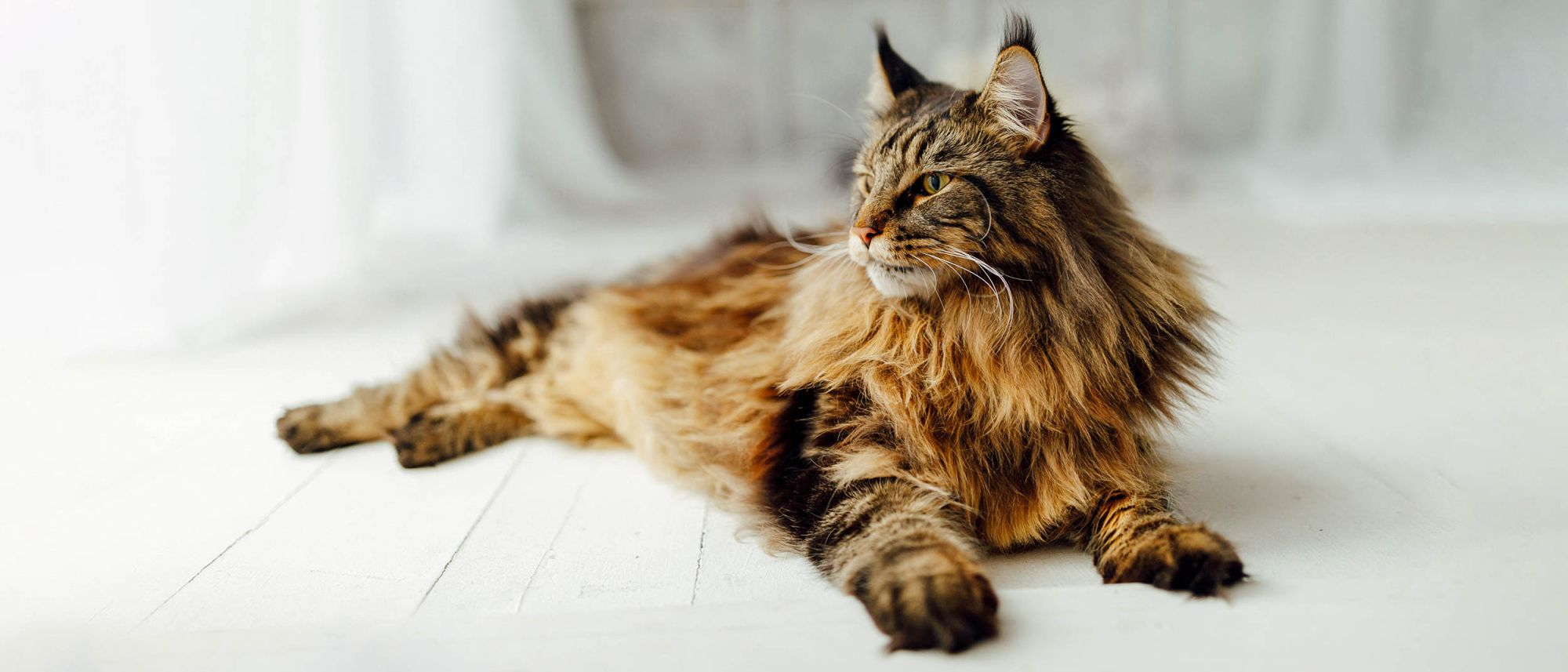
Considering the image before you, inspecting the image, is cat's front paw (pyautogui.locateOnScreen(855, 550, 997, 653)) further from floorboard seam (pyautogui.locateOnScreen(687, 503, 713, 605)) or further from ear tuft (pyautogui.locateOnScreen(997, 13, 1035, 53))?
ear tuft (pyautogui.locateOnScreen(997, 13, 1035, 53))

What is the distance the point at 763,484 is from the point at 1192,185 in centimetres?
425

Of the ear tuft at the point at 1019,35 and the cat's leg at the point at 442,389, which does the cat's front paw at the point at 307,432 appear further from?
the ear tuft at the point at 1019,35

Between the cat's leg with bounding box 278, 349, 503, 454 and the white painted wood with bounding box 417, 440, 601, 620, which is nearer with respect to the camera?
the white painted wood with bounding box 417, 440, 601, 620

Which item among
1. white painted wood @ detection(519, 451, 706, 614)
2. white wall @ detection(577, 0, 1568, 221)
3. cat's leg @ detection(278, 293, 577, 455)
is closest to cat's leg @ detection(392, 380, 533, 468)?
cat's leg @ detection(278, 293, 577, 455)

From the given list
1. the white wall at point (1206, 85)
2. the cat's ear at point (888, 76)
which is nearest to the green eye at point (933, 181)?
the cat's ear at point (888, 76)

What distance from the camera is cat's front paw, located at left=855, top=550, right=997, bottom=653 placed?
109cm

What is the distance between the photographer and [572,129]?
5289mm

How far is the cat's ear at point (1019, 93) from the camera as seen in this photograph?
1284 mm

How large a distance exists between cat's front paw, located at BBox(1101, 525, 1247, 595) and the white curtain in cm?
214

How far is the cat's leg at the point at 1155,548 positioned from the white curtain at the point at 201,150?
210 cm

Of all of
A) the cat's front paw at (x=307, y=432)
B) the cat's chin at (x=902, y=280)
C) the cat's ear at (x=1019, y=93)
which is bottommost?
the cat's front paw at (x=307, y=432)

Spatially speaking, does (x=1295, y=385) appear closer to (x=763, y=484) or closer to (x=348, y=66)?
(x=763, y=484)

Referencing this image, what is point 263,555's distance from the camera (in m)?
1.46

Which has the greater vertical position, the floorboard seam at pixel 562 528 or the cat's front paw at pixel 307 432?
the cat's front paw at pixel 307 432
